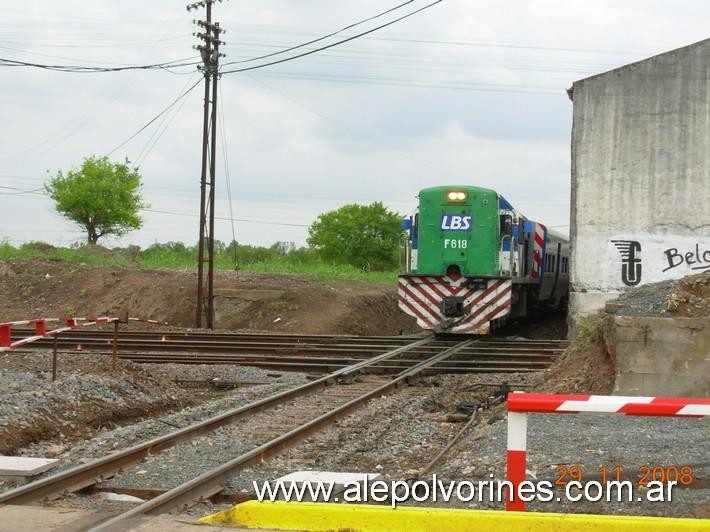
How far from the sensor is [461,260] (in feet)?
72.2

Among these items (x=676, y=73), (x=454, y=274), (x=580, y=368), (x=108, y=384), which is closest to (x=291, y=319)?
(x=454, y=274)

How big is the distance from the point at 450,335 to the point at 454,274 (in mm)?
2815

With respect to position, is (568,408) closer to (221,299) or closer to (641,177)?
(641,177)

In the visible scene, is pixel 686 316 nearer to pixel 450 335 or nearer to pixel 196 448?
pixel 196 448

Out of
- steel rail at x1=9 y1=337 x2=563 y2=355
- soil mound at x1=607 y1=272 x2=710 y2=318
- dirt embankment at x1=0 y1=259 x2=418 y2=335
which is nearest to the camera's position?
soil mound at x1=607 y1=272 x2=710 y2=318

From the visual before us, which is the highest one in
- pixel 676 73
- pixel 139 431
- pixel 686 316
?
pixel 676 73

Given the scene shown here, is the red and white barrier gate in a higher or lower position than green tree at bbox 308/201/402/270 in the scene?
lower

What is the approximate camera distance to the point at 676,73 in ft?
68.9

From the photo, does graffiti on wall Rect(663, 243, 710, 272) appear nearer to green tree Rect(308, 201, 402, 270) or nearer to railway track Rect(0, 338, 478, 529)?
railway track Rect(0, 338, 478, 529)

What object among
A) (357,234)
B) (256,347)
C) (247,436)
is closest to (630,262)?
(256,347)

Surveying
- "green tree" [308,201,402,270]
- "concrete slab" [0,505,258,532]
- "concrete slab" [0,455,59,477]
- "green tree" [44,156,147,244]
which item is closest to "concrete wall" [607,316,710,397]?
"concrete slab" [0,505,258,532]

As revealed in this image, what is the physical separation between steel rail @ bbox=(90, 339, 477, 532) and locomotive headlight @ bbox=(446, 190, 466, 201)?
362 inches

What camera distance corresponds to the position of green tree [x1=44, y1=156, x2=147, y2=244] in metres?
71.1

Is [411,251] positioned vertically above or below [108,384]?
above
